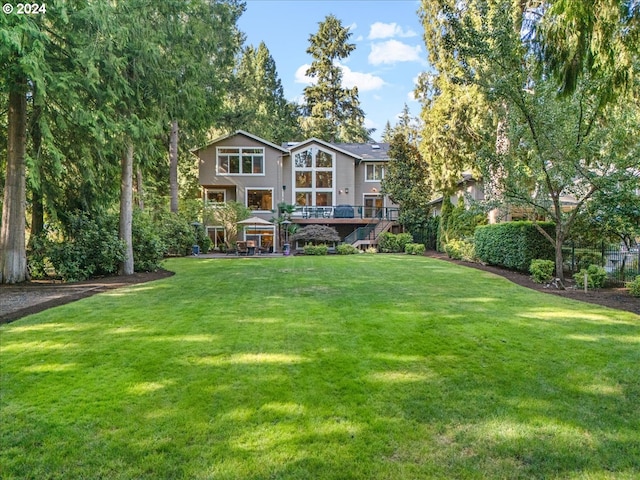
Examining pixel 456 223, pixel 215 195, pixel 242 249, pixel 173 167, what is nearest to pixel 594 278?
pixel 456 223

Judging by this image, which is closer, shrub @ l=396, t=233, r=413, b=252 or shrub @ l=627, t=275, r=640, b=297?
shrub @ l=627, t=275, r=640, b=297

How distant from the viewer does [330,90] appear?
39.8 meters

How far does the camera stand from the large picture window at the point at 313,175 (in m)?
27.2

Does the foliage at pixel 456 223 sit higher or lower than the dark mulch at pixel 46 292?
higher

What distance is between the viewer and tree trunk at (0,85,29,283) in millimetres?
9961

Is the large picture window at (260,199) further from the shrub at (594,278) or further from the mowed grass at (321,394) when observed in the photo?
the mowed grass at (321,394)

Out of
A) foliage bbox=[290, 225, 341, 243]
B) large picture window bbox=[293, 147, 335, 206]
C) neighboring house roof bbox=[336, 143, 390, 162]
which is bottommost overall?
foliage bbox=[290, 225, 341, 243]

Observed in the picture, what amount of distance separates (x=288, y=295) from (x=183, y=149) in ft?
66.7

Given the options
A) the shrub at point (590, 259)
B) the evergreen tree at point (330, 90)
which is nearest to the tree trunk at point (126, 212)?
the shrub at point (590, 259)

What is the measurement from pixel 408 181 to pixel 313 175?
717 centimetres

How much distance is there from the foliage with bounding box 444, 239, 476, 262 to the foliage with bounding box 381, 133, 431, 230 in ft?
18.5

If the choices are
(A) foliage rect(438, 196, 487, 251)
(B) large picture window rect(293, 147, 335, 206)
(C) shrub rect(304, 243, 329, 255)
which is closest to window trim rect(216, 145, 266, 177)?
(B) large picture window rect(293, 147, 335, 206)

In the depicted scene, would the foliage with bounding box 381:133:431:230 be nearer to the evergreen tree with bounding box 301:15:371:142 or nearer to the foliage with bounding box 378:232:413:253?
the foliage with bounding box 378:232:413:253

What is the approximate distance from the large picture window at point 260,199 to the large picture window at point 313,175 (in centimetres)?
199
